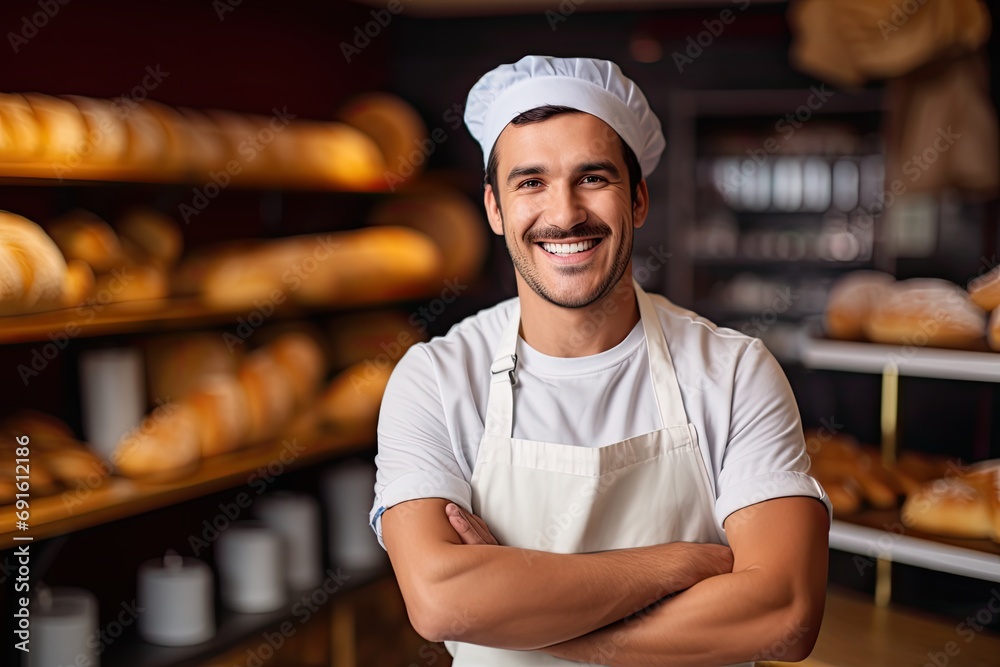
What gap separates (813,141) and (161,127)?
3.62m

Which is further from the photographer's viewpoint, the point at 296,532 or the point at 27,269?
the point at 296,532

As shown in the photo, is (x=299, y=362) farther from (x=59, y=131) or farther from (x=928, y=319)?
(x=928, y=319)

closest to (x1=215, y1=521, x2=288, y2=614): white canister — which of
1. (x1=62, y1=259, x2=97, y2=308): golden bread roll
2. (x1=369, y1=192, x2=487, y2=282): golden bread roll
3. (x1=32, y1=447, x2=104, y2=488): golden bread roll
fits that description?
(x1=32, y1=447, x2=104, y2=488): golden bread roll

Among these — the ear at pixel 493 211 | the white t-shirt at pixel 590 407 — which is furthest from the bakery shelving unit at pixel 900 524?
the ear at pixel 493 211

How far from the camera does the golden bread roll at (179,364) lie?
2.94m

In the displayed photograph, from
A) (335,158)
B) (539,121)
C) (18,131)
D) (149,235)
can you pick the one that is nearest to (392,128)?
(335,158)

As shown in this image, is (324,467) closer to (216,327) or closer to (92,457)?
(216,327)

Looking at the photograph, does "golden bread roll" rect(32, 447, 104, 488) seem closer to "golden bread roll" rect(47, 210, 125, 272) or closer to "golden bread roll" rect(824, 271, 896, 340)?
"golden bread roll" rect(47, 210, 125, 272)

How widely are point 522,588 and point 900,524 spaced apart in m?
1.12

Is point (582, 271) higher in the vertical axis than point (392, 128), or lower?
lower

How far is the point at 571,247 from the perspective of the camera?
1.46 metres

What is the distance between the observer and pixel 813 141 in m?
5.19

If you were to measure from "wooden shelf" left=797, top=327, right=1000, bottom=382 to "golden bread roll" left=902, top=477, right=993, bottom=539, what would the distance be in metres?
0.24

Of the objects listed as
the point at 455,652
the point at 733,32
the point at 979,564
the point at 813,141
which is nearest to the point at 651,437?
the point at 455,652
